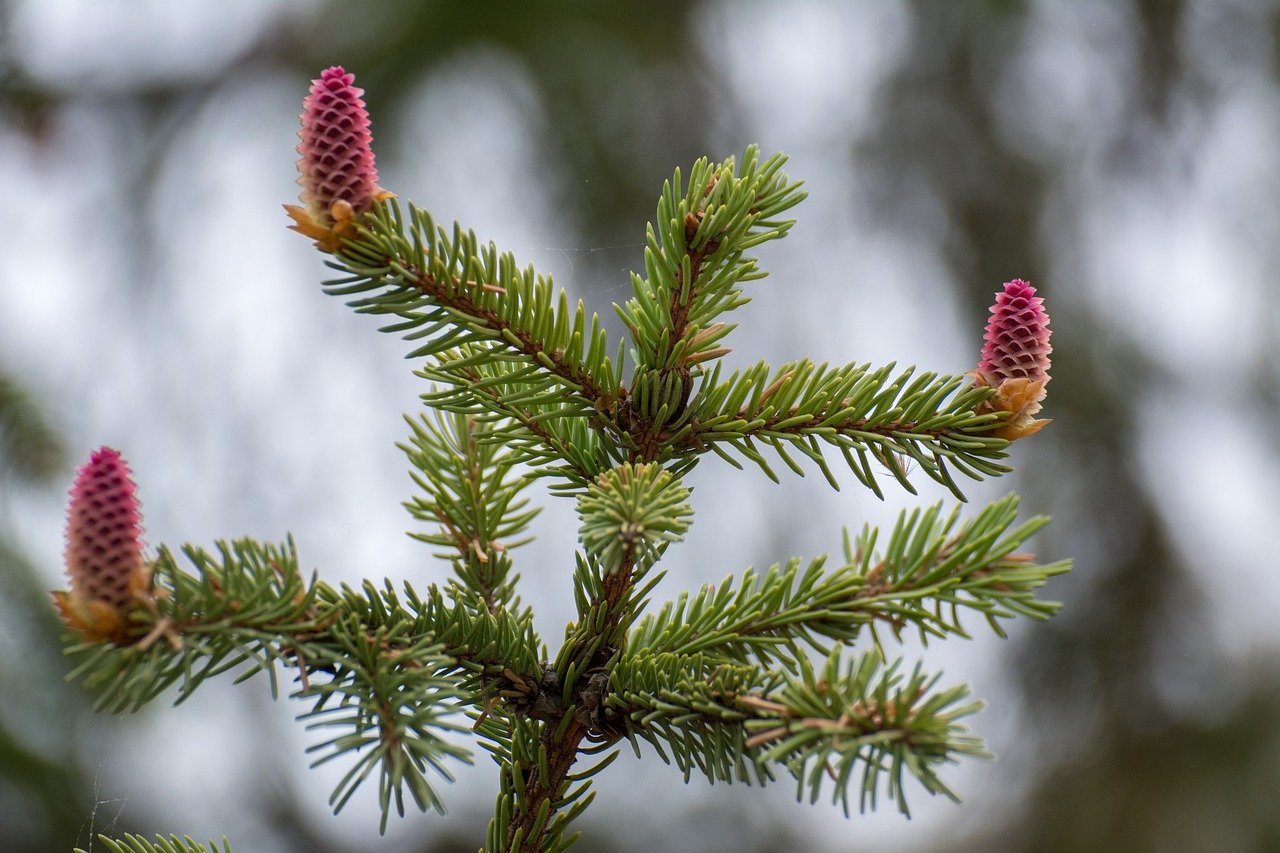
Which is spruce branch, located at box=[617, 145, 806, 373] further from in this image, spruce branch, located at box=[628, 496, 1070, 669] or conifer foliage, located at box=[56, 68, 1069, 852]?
spruce branch, located at box=[628, 496, 1070, 669]

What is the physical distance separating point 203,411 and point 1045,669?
75.0 inches

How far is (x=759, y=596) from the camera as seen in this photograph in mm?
486

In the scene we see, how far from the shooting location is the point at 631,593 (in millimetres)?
531

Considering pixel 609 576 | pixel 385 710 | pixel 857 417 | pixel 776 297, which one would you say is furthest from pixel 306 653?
pixel 776 297

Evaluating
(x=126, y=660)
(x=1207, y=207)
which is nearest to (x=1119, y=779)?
(x=1207, y=207)

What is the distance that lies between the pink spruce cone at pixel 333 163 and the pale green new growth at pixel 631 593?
12 mm

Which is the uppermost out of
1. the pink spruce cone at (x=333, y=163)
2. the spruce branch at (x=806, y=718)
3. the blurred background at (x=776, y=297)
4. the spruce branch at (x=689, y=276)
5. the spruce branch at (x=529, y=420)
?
the blurred background at (x=776, y=297)

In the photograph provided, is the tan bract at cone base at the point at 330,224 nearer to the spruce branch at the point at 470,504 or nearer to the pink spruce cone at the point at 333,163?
the pink spruce cone at the point at 333,163

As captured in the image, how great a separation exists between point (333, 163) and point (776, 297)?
2022mm

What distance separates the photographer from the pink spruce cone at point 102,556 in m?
0.38

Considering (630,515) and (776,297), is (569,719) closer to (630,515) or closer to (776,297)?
(630,515)

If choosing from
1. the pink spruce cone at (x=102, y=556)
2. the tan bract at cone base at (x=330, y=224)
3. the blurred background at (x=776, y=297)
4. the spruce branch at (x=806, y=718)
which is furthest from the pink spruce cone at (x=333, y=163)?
the blurred background at (x=776, y=297)

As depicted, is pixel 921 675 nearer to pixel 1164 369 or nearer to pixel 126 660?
pixel 126 660

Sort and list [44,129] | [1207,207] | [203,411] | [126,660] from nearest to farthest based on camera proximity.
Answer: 1. [126,660]
2. [44,129]
3. [203,411]
4. [1207,207]
